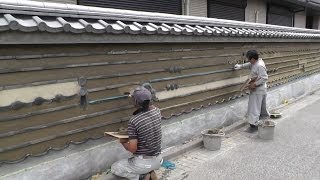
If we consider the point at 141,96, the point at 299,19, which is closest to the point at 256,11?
the point at 299,19

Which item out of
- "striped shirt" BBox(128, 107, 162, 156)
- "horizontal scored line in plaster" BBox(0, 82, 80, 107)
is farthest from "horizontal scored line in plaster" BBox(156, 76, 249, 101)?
"horizontal scored line in plaster" BBox(0, 82, 80, 107)

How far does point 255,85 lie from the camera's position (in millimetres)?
9141

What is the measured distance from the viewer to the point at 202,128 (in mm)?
8375

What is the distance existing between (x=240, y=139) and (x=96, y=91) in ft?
14.6

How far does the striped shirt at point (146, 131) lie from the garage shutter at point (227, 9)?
8462 millimetres

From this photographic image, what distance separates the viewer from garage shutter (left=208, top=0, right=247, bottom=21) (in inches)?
508

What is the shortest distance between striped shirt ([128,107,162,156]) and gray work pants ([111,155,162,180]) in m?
0.13

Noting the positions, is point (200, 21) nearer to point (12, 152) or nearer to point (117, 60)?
point (117, 60)

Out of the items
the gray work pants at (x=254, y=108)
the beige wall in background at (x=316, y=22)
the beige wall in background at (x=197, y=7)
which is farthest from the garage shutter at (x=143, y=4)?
the beige wall in background at (x=316, y=22)

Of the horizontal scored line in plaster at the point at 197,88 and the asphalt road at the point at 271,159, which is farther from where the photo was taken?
the horizontal scored line in plaster at the point at 197,88

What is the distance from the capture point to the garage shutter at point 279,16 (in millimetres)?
18312

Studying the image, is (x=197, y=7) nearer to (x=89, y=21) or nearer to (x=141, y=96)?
(x=89, y=21)

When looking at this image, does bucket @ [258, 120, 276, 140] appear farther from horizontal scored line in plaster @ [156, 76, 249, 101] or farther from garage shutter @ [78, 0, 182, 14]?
garage shutter @ [78, 0, 182, 14]

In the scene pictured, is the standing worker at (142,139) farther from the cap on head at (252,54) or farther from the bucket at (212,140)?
the cap on head at (252,54)
